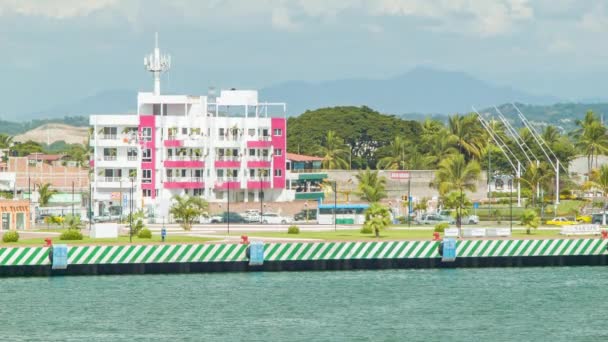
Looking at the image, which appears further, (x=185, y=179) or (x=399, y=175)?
(x=399, y=175)

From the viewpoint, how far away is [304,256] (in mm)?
103375

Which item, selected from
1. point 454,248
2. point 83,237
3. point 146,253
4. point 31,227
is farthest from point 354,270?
point 31,227

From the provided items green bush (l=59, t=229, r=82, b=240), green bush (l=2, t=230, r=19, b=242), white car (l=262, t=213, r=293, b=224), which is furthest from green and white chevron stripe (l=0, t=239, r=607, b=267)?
white car (l=262, t=213, r=293, b=224)

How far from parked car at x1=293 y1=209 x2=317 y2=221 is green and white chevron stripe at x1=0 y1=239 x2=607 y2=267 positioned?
57.0 metres

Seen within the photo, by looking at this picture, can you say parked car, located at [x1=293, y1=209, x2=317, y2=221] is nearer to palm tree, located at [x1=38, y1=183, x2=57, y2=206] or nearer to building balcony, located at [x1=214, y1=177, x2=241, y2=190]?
building balcony, located at [x1=214, y1=177, x2=241, y2=190]

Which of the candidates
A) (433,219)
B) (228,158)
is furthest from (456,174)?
(228,158)

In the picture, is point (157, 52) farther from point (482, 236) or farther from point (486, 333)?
point (486, 333)

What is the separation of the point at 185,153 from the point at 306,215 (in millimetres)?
17537

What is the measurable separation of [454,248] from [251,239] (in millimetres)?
18327

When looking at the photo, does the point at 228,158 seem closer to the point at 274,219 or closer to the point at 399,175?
the point at 274,219

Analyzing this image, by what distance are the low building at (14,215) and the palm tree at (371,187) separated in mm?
46692

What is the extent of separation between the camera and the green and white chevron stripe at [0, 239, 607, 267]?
99562 millimetres

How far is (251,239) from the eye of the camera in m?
114

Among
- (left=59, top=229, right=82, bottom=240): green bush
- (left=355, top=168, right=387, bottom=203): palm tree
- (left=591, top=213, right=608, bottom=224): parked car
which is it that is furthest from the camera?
(left=355, top=168, right=387, bottom=203): palm tree
